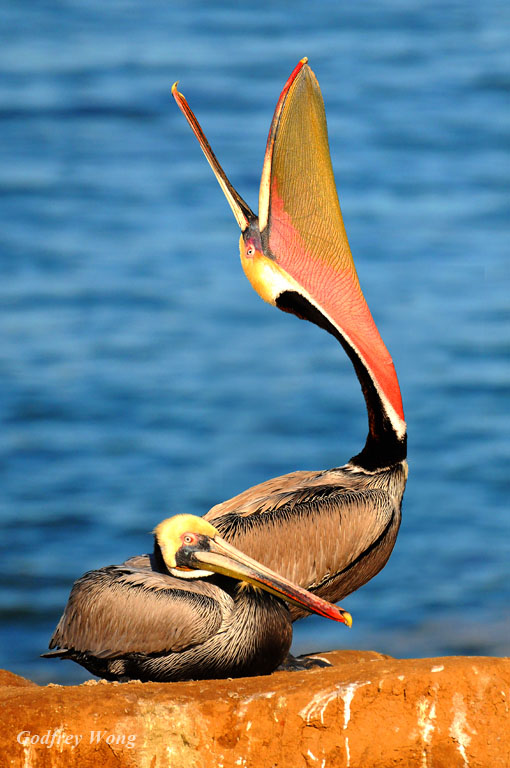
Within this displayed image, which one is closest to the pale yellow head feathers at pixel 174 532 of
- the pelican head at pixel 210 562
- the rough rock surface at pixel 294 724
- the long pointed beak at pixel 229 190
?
the pelican head at pixel 210 562

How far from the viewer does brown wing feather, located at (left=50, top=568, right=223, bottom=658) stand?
620 centimetres

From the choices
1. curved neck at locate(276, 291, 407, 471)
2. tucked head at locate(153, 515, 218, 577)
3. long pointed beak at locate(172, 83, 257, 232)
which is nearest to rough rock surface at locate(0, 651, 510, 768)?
tucked head at locate(153, 515, 218, 577)

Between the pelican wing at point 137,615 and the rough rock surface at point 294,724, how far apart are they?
0.41m

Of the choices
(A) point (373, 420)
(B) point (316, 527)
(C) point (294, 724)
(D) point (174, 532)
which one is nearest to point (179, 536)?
(D) point (174, 532)

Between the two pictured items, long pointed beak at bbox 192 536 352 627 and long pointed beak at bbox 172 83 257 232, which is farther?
long pointed beak at bbox 172 83 257 232

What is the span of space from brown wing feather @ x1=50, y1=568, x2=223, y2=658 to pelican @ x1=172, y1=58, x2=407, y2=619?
0.79 metres

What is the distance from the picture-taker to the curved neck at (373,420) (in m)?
7.32

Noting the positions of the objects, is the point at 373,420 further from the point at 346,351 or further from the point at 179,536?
the point at 179,536

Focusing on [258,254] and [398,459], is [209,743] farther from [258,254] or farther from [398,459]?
[258,254]

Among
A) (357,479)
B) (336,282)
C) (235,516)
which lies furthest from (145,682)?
(336,282)

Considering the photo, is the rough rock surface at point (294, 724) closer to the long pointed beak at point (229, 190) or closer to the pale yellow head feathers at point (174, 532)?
the pale yellow head feathers at point (174, 532)

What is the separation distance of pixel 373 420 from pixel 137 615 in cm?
177

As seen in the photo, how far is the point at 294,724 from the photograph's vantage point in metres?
5.67

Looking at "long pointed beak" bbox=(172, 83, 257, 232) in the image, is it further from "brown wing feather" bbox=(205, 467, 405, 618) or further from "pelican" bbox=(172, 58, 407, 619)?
"brown wing feather" bbox=(205, 467, 405, 618)
